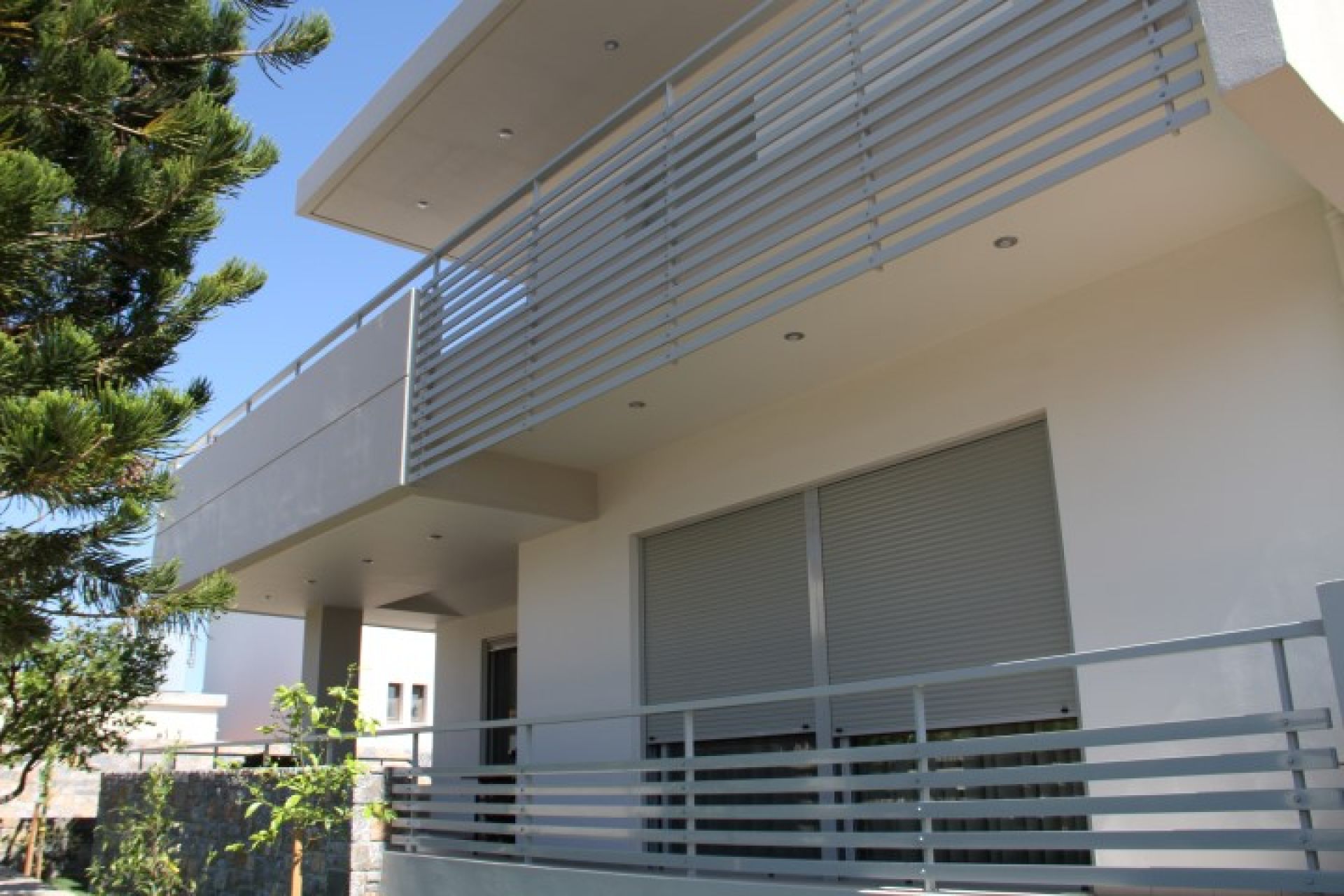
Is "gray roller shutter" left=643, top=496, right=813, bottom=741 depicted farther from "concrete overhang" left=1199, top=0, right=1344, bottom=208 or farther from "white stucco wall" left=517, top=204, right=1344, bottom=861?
Result: "concrete overhang" left=1199, top=0, right=1344, bottom=208

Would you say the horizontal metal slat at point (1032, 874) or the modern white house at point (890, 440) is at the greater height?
the modern white house at point (890, 440)

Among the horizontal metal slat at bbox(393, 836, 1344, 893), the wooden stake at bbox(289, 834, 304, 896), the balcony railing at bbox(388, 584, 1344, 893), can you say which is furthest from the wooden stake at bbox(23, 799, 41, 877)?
the horizontal metal slat at bbox(393, 836, 1344, 893)

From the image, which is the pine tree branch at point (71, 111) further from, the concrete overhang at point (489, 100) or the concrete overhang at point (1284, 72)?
the concrete overhang at point (1284, 72)

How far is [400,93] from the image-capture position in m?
12.1

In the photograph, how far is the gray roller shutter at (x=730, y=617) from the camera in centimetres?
896

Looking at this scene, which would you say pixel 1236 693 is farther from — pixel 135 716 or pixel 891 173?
pixel 135 716

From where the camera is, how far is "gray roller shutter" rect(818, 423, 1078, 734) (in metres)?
7.30

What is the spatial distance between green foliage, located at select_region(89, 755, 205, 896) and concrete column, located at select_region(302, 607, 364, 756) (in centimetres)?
309

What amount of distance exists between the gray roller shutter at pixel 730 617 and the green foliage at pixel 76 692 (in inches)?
259

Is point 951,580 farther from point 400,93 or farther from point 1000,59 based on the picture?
point 400,93

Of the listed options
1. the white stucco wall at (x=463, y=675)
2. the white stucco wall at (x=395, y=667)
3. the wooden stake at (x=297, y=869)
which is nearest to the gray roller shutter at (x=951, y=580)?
the wooden stake at (x=297, y=869)

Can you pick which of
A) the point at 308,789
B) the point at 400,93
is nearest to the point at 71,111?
the point at 308,789

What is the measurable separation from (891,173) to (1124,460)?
7.30ft

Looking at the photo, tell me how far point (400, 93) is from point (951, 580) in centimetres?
787
